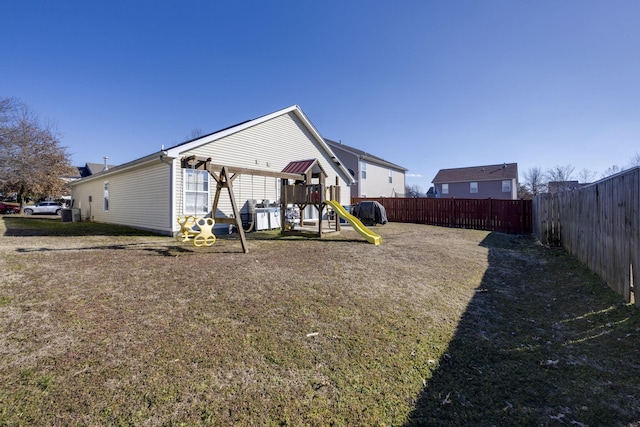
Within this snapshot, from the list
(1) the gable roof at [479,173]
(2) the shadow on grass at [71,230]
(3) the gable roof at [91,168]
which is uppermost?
(3) the gable roof at [91,168]

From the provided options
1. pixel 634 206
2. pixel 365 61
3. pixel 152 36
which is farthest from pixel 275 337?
pixel 152 36

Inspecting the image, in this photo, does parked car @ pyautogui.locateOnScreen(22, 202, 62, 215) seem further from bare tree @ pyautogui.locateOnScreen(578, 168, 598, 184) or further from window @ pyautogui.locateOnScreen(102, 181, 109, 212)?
bare tree @ pyautogui.locateOnScreen(578, 168, 598, 184)

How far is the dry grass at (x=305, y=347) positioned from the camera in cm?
217

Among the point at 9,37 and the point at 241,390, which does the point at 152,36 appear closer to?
the point at 9,37

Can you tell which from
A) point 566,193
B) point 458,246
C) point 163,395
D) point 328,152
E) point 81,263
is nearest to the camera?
point 163,395

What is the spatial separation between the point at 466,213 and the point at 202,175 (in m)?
15.0

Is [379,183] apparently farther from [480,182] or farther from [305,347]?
[305,347]

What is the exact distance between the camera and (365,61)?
45.8ft

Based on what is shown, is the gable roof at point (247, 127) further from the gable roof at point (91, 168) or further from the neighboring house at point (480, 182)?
the gable roof at point (91, 168)

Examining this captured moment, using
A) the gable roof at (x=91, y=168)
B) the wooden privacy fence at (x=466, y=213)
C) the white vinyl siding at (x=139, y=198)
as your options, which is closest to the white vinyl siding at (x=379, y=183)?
the wooden privacy fence at (x=466, y=213)

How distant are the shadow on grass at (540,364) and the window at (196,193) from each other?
10.2 meters

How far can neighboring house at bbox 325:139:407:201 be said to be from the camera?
24844 millimetres

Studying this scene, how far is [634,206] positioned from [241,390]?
549 cm

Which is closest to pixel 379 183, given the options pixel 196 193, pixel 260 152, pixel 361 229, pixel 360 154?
pixel 360 154
